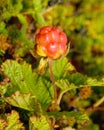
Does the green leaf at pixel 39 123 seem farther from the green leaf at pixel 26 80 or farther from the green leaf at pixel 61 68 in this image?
the green leaf at pixel 61 68

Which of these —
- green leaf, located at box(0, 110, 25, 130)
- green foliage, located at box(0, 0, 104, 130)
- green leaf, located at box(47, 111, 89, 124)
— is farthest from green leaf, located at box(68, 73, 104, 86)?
green leaf, located at box(0, 110, 25, 130)

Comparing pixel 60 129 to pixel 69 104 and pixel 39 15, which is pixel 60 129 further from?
pixel 39 15

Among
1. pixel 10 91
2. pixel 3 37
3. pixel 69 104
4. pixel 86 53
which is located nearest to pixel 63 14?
pixel 86 53

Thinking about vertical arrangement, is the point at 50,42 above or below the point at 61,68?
above

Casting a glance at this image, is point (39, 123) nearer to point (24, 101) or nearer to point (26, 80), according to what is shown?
point (24, 101)

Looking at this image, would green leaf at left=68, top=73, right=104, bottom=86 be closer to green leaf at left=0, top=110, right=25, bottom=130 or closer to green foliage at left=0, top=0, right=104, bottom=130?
green foliage at left=0, top=0, right=104, bottom=130

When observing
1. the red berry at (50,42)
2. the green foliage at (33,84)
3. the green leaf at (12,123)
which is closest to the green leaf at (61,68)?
the green foliage at (33,84)

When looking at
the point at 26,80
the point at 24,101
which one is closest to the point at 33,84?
the point at 26,80
